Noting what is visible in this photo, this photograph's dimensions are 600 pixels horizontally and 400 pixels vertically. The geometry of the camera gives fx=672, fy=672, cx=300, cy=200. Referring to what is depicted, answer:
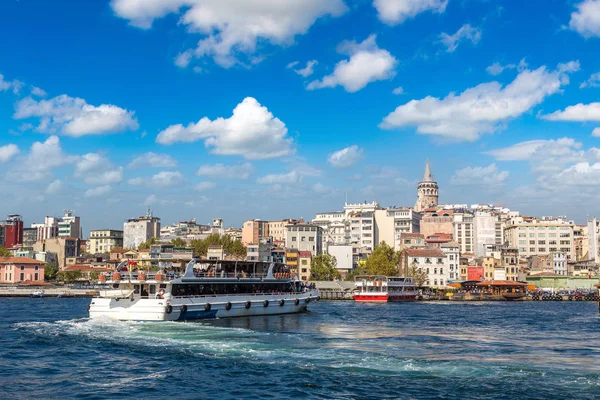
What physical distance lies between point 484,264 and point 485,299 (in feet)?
98.2

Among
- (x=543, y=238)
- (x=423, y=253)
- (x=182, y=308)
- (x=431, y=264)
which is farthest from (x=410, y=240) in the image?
(x=182, y=308)

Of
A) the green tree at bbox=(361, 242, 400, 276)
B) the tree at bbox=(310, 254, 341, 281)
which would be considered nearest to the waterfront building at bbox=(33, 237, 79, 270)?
the tree at bbox=(310, 254, 341, 281)

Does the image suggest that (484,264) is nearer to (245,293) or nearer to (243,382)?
(245,293)

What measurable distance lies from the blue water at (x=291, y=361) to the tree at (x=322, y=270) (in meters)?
79.4

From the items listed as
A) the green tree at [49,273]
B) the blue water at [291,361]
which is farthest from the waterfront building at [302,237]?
the blue water at [291,361]

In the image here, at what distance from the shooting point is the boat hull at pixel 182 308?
1992 inches

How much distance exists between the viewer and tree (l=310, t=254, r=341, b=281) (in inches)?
5108

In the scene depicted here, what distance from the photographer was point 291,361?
32500mm

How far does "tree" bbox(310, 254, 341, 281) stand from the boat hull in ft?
219

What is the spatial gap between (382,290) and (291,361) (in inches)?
2708

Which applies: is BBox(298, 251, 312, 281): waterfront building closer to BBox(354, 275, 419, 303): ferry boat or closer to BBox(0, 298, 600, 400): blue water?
BBox(354, 275, 419, 303): ferry boat

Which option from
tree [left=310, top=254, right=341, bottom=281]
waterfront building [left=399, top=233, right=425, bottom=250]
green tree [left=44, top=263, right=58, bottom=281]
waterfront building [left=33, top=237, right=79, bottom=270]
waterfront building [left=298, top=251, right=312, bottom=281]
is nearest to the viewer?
tree [left=310, top=254, right=341, bottom=281]

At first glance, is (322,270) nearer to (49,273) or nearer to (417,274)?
(417,274)

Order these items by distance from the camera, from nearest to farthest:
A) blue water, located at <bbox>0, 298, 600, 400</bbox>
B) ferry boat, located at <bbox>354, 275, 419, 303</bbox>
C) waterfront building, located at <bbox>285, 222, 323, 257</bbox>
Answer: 1. blue water, located at <bbox>0, 298, 600, 400</bbox>
2. ferry boat, located at <bbox>354, 275, 419, 303</bbox>
3. waterfront building, located at <bbox>285, 222, 323, 257</bbox>
